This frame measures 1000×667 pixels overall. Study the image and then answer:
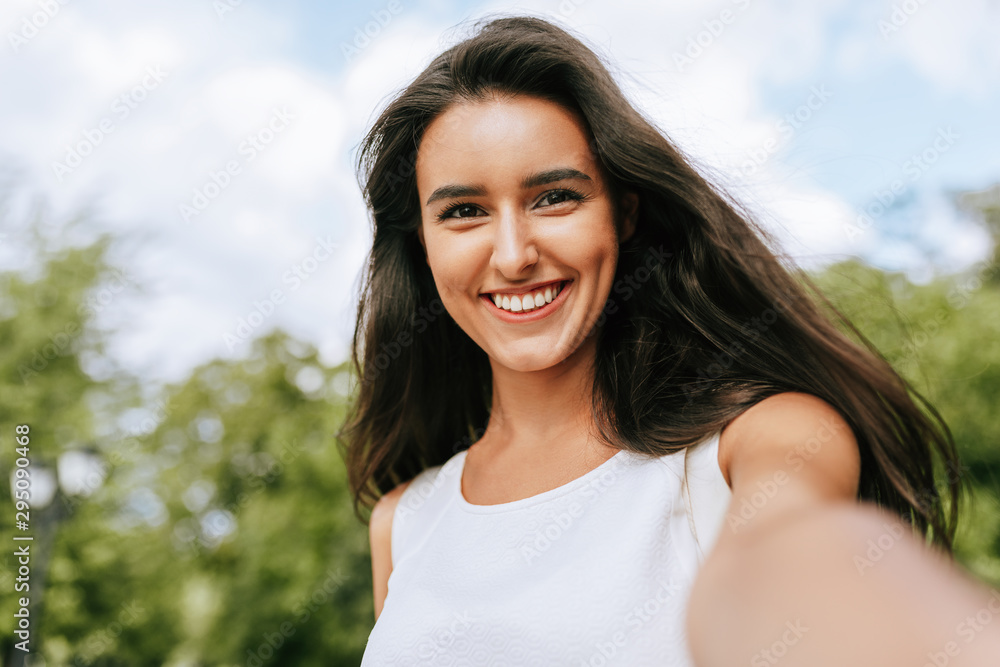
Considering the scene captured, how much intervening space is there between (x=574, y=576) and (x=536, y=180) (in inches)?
34.4

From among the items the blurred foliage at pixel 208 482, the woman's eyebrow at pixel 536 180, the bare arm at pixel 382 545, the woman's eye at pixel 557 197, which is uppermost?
the woman's eyebrow at pixel 536 180

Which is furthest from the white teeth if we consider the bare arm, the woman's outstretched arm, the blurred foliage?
the blurred foliage

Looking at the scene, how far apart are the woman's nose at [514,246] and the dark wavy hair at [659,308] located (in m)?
0.27

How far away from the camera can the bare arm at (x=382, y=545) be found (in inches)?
98.6

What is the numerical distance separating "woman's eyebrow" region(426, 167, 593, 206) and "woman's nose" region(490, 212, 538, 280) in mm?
78

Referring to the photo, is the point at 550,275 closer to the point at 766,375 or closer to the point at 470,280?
the point at 470,280

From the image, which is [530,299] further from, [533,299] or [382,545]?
[382,545]

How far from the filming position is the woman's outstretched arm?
94 centimetres

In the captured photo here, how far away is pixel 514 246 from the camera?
1.90 meters

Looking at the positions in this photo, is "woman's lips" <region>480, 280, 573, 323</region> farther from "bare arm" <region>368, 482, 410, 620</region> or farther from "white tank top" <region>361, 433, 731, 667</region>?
"bare arm" <region>368, 482, 410, 620</region>

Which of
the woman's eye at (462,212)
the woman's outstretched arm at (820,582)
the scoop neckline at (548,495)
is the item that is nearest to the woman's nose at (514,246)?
the woman's eye at (462,212)

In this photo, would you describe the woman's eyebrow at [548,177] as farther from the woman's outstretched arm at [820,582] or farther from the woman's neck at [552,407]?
the woman's outstretched arm at [820,582]

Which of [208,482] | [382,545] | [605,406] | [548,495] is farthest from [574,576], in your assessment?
[208,482]

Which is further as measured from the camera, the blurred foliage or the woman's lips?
the blurred foliage
